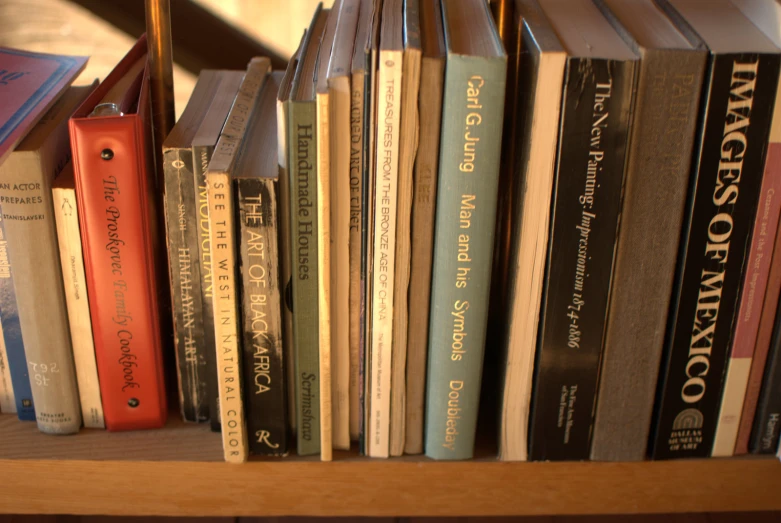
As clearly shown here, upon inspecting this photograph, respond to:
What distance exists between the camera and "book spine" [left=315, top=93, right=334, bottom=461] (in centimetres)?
54

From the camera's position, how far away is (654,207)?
57 cm

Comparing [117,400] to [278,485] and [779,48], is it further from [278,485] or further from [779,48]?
[779,48]

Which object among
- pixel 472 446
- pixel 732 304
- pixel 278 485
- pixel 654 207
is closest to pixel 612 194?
pixel 654 207

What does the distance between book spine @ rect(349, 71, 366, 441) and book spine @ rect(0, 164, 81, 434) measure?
0.25 metres

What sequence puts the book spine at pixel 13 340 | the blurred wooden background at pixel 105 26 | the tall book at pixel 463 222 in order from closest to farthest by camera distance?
the tall book at pixel 463 222, the book spine at pixel 13 340, the blurred wooden background at pixel 105 26

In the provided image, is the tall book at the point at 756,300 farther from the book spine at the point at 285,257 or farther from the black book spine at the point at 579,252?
the book spine at the point at 285,257

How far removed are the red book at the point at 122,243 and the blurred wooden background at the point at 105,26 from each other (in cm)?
26

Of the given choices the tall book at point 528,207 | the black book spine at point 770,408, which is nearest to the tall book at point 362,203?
the tall book at point 528,207

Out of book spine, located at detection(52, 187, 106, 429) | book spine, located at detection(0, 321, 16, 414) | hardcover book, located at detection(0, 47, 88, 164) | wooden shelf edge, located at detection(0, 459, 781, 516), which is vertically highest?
hardcover book, located at detection(0, 47, 88, 164)

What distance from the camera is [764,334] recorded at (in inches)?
24.5

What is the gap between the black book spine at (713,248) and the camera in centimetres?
54

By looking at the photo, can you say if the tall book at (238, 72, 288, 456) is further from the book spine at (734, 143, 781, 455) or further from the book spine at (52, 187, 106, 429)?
the book spine at (734, 143, 781, 455)

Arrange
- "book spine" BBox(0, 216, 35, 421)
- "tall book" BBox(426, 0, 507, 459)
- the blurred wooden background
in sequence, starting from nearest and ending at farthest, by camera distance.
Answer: "tall book" BBox(426, 0, 507, 459) < "book spine" BBox(0, 216, 35, 421) < the blurred wooden background

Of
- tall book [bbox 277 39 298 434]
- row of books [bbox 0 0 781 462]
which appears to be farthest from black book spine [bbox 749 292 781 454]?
tall book [bbox 277 39 298 434]
